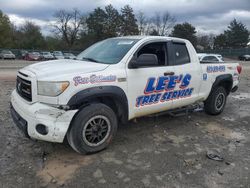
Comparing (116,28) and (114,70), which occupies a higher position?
(116,28)

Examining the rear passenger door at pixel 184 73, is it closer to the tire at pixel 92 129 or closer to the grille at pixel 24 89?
the tire at pixel 92 129

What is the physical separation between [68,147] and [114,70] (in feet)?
4.87

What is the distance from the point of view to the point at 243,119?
6754 millimetres

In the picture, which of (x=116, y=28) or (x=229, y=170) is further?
(x=116, y=28)

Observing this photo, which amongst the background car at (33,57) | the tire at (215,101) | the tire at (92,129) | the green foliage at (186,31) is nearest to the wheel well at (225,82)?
the tire at (215,101)

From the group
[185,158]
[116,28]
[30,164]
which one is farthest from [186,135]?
[116,28]

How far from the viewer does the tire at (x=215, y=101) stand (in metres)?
6.62

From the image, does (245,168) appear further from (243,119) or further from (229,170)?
(243,119)

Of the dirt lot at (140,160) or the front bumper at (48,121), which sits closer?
the dirt lot at (140,160)

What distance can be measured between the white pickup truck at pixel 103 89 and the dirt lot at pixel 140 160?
15.4 inches

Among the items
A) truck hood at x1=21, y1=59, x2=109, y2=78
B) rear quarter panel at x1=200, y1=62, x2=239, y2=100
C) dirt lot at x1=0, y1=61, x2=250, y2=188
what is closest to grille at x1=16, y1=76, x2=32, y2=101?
truck hood at x1=21, y1=59, x2=109, y2=78

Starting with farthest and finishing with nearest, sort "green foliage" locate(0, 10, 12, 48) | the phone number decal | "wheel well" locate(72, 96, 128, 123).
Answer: "green foliage" locate(0, 10, 12, 48)
"wheel well" locate(72, 96, 128, 123)
the phone number decal

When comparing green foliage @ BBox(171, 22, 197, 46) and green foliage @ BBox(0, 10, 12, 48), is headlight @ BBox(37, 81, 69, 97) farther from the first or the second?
green foliage @ BBox(171, 22, 197, 46)

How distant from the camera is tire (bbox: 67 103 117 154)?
4039mm
